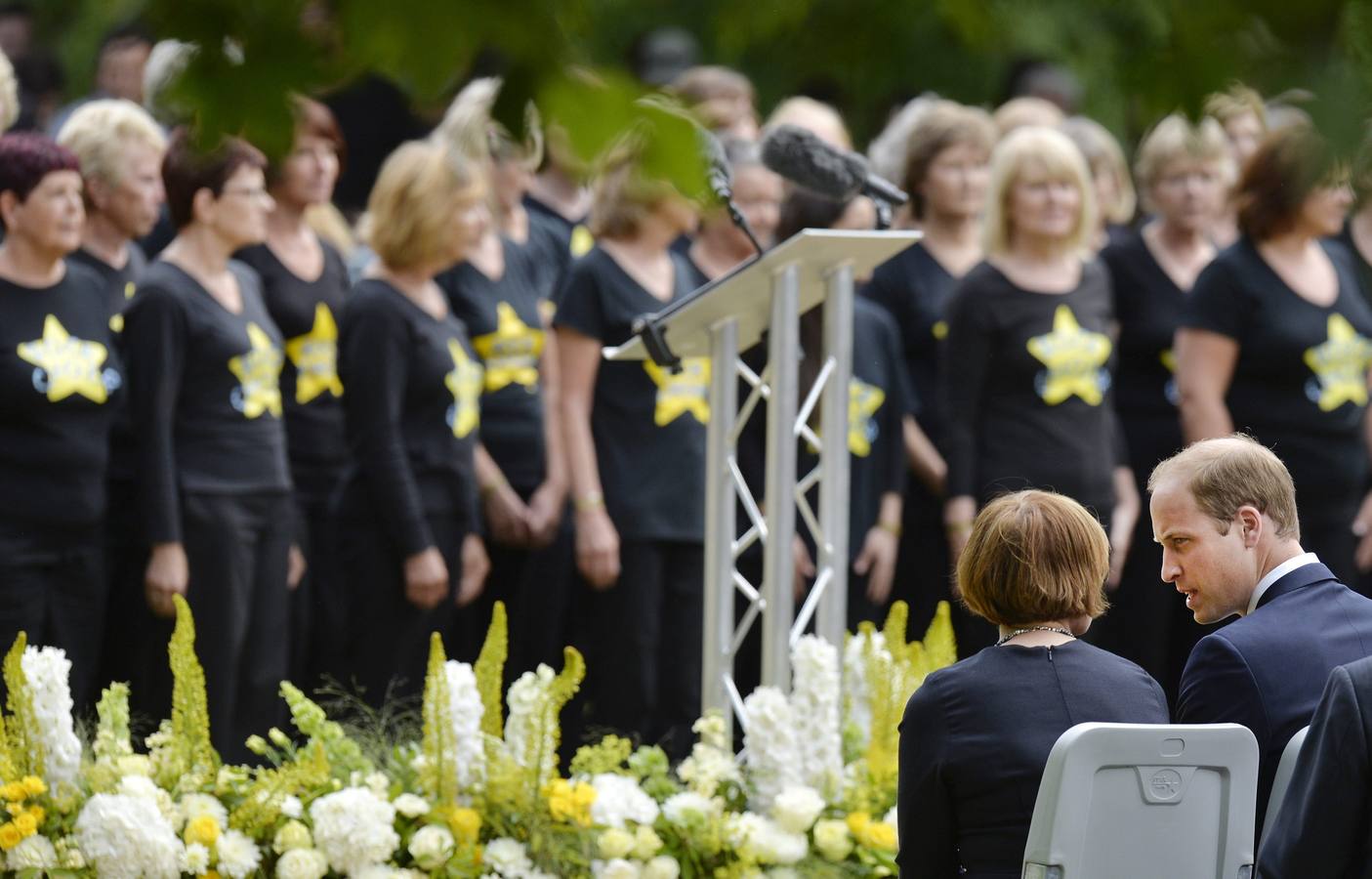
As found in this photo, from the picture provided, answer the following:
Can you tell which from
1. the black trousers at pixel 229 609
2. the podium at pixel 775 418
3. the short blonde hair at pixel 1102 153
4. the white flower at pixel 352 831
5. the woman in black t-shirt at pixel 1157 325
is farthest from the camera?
the short blonde hair at pixel 1102 153

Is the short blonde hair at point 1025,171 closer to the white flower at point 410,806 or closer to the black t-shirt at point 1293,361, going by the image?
the black t-shirt at point 1293,361

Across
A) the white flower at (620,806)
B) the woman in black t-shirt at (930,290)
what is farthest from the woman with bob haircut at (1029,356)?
the white flower at (620,806)

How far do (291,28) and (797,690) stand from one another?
3.22 m

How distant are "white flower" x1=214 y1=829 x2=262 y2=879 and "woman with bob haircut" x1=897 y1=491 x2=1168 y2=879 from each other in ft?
4.86

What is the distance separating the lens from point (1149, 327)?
8156 millimetres

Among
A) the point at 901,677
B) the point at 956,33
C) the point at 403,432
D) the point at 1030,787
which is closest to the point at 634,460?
the point at 403,432

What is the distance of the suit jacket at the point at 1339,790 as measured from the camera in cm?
331

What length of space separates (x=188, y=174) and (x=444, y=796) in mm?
2392

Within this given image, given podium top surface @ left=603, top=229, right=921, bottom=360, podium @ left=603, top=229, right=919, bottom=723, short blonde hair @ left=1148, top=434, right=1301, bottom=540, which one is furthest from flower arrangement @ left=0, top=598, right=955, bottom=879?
short blonde hair @ left=1148, top=434, right=1301, bottom=540

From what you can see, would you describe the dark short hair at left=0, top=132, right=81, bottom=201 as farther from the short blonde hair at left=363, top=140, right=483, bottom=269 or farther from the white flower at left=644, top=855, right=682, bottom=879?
the white flower at left=644, top=855, right=682, bottom=879

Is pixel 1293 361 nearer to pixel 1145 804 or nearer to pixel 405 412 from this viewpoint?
pixel 405 412

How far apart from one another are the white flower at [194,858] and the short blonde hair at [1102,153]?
5.18 metres

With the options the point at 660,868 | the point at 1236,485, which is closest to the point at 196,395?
the point at 660,868

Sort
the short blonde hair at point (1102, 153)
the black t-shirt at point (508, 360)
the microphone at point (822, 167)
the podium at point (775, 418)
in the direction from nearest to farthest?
the podium at point (775, 418) → the microphone at point (822, 167) → the black t-shirt at point (508, 360) → the short blonde hair at point (1102, 153)
